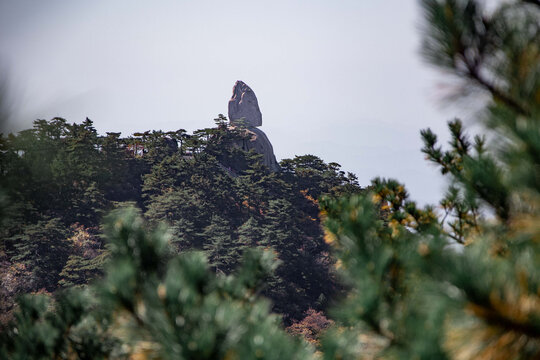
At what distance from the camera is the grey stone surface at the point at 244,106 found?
1764 inches

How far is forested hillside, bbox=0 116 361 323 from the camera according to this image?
65.5ft

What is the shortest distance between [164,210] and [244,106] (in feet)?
73.7

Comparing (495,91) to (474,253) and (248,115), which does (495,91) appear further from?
(248,115)

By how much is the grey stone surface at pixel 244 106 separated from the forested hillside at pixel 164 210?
11.5 metres

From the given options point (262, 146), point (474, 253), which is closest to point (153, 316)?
point (474, 253)

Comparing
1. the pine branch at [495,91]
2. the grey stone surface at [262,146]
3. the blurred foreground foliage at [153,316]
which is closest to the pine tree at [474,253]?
the pine branch at [495,91]

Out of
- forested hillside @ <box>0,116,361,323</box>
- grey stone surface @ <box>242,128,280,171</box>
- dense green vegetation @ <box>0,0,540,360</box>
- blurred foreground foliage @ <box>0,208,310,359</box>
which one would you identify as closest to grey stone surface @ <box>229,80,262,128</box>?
grey stone surface @ <box>242,128,280,171</box>

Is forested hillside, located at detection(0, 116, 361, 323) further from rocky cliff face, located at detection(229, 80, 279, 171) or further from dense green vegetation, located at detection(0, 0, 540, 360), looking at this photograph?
dense green vegetation, located at detection(0, 0, 540, 360)

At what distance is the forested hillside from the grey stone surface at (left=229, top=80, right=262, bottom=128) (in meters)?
11.5

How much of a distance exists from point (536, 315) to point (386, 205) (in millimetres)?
2691

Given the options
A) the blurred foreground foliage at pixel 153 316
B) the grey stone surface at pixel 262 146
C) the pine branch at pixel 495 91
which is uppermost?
the grey stone surface at pixel 262 146

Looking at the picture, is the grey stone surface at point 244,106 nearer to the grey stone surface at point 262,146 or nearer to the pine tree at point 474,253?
the grey stone surface at point 262,146

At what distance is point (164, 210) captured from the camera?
990 inches

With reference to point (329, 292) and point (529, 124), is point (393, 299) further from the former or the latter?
point (329, 292)
